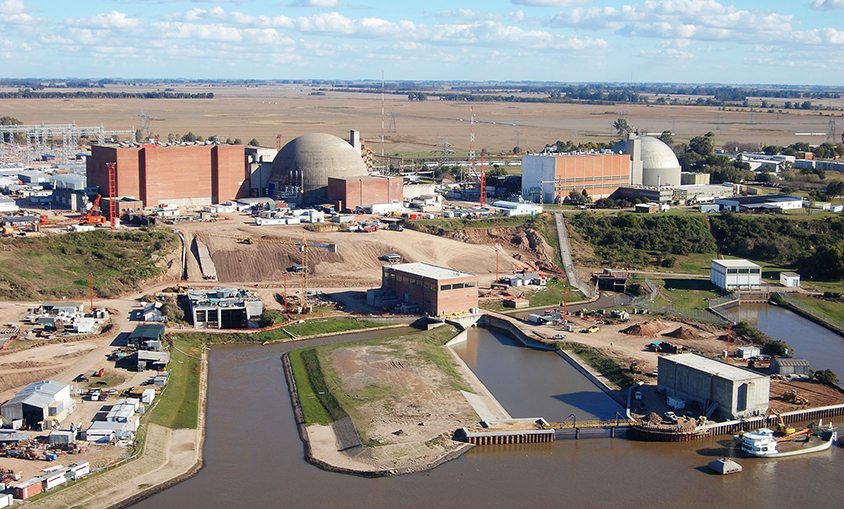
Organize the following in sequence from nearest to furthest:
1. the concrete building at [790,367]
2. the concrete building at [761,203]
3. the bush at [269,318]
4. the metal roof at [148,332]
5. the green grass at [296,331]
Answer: the concrete building at [790,367]
the metal roof at [148,332]
the green grass at [296,331]
the bush at [269,318]
the concrete building at [761,203]

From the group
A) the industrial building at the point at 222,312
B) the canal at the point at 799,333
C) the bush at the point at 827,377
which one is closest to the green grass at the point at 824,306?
the canal at the point at 799,333

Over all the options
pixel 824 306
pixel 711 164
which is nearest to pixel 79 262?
pixel 824 306

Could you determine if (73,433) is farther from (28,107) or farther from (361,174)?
(28,107)

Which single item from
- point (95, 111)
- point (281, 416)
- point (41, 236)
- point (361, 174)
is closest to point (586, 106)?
point (95, 111)

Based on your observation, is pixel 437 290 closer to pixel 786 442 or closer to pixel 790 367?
pixel 790 367

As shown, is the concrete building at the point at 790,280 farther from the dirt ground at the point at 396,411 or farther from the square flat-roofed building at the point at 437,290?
the dirt ground at the point at 396,411

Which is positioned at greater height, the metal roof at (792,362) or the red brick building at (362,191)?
the red brick building at (362,191)
